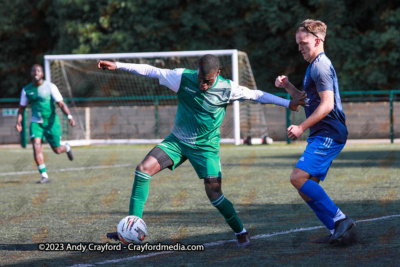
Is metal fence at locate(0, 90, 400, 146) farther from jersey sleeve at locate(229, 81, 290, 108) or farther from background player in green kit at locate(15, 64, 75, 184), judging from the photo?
jersey sleeve at locate(229, 81, 290, 108)

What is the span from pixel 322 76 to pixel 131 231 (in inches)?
83.7

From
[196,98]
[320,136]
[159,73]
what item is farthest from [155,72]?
[320,136]

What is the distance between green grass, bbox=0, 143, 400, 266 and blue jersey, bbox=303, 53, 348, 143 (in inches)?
39.1

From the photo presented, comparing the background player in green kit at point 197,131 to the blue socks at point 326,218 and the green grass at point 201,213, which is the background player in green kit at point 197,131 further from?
the blue socks at point 326,218

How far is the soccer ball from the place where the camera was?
588 cm

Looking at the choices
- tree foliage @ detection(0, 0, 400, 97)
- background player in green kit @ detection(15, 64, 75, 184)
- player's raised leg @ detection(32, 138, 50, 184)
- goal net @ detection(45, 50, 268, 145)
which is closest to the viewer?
player's raised leg @ detection(32, 138, 50, 184)

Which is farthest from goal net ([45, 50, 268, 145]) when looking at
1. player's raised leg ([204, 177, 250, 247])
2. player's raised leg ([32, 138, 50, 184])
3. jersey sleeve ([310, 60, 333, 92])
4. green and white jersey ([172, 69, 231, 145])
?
jersey sleeve ([310, 60, 333, 92])

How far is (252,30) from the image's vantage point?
3170 cm

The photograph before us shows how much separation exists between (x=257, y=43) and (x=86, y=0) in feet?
28.9

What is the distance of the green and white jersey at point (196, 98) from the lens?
6145mm

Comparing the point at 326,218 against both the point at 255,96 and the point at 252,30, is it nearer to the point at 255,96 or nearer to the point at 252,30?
the point at 255,96

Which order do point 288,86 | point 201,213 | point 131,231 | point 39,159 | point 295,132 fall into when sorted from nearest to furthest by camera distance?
point 295,132 → point 131,231 → point 288,86 → point 201,213 → point 39,159

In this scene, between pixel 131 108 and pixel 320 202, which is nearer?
pixel 320 202

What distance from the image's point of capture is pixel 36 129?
12867 mm
